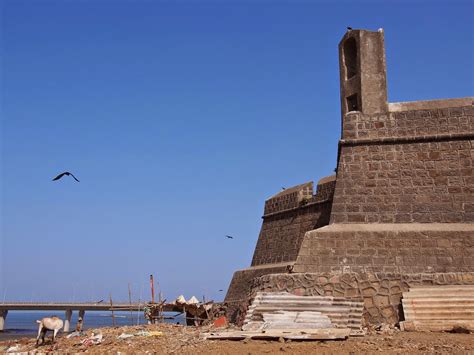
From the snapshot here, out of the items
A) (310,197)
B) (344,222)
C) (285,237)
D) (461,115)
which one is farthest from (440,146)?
(285,237)

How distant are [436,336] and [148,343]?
208 inches

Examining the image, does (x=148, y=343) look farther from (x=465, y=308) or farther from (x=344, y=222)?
(x=465, y=308)

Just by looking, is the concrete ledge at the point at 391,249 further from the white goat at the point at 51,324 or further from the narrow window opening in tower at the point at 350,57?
the white goat at the point at 51,324

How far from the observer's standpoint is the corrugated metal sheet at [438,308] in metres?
9.02

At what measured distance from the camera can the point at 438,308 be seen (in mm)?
9258

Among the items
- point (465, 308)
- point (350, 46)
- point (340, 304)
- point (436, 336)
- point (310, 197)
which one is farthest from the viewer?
point (310, 197)

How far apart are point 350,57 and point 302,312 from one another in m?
7.27

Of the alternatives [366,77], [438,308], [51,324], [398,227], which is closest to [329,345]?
[438,308]

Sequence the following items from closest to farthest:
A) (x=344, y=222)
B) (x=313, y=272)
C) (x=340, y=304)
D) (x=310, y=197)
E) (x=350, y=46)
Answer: (x=340, y=304)
(x=313, y=272)
(x=344, y=222)
(x=350, y=46)
(x=310, y=197)

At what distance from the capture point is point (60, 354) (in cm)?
970

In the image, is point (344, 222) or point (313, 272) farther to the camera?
point (344, 222)

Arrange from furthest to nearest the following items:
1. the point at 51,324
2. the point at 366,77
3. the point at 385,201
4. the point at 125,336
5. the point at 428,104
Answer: the point at 366,77 → the point at 428,104 → the point at 385,201 → the point at 51,324 → the point at 125,336

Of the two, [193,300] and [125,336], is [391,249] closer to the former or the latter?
[125,336]

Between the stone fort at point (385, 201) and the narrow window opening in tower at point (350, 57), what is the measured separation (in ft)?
0.09
